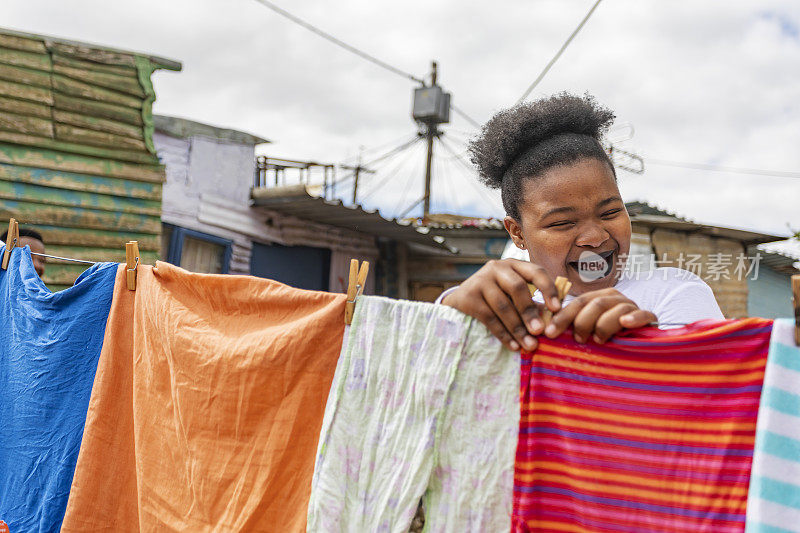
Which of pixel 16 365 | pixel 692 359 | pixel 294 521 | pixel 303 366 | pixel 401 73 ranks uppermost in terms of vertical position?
pixel 401 73

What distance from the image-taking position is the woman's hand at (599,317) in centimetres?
108

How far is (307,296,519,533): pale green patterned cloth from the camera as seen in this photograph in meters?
1.26

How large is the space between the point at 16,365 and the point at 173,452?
1126 millimetres

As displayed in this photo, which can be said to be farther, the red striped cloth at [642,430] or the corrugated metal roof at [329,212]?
the corrugated metal roof at [329,212]

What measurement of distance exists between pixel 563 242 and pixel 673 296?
31cm

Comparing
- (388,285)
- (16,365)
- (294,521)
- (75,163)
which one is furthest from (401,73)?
(294,521)

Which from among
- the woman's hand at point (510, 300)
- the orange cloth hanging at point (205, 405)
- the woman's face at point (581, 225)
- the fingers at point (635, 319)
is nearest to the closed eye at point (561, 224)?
the woman's face at point (581, 225)

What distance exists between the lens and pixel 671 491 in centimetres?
107

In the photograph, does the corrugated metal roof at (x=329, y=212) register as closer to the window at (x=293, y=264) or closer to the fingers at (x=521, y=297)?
the window at (x=293, y=264)

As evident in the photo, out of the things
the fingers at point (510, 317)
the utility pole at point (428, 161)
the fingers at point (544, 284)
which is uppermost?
the utility pole at point (428, 161)

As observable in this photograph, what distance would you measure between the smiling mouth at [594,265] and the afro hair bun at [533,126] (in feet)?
1.59

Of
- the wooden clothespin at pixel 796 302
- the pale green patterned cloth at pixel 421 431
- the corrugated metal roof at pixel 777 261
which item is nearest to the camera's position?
the wooden clothespin at pixel 796 302

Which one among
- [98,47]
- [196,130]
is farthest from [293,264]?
[98,47]

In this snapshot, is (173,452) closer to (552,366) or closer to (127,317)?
(127,317)
